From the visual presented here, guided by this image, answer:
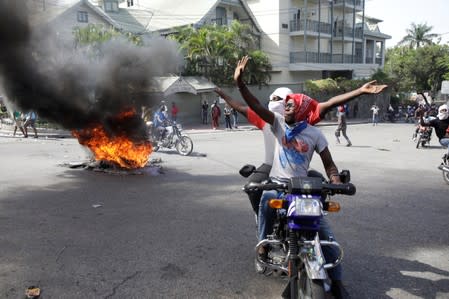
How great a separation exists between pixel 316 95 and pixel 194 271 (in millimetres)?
28791

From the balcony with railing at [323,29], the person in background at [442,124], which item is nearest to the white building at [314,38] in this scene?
the balcony with railing at [323,29]

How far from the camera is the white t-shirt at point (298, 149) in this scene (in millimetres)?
3381

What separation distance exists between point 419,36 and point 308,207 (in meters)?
62.8

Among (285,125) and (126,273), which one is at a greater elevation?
(285,125)

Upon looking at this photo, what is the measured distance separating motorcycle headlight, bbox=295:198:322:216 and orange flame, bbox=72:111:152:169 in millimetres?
6775

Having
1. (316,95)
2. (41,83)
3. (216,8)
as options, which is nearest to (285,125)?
(41,83)

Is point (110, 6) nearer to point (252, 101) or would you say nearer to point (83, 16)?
point (83, 16)

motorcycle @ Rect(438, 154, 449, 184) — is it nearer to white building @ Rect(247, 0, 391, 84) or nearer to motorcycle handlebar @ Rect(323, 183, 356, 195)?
motorcycle handlebar @ Rect(323, 183, 356, 195)

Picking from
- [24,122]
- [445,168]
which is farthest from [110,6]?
[445,168]

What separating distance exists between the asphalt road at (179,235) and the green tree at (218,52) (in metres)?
18.4

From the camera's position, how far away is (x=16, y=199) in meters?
6.75

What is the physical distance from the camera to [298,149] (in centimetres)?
338

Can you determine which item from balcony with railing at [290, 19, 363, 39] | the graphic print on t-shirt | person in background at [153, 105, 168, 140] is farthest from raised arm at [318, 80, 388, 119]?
balcony with railing at [290, 19, 363, 39]

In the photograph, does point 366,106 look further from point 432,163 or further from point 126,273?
point 126,273
